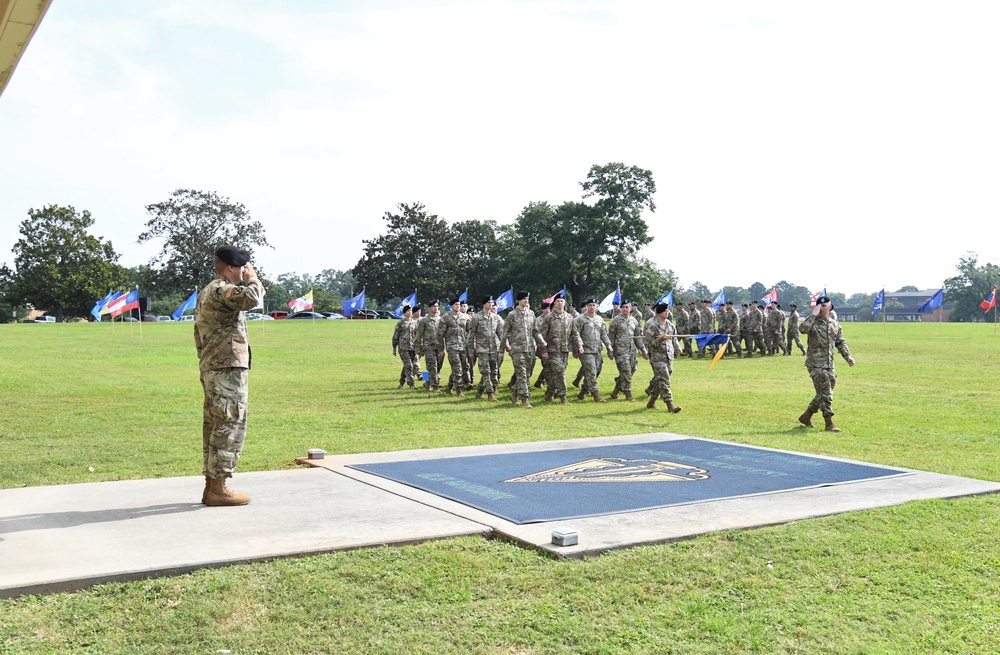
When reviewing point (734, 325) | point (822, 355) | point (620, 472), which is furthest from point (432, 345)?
point (734, 325)

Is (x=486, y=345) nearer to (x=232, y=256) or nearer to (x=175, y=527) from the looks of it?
(x=232, y=256)

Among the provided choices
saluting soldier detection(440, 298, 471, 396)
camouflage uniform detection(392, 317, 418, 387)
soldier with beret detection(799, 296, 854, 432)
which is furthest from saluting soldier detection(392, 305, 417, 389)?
soldier with beret detection(799, 296, 854, 432)

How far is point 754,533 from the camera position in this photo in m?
6.23

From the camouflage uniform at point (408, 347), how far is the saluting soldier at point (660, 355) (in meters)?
6.56

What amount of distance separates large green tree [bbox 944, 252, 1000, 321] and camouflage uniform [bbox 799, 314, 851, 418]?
102230mm

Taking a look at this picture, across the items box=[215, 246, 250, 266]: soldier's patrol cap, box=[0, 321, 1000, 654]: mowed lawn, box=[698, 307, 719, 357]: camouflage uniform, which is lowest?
box=[0, 321, 1000, 654]: mowed lawn

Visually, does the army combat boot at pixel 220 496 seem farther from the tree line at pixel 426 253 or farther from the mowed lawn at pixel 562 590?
the tree line at pixel 426 253

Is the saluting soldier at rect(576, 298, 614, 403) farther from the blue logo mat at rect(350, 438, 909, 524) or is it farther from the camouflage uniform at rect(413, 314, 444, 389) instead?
the blue logo mat at rect(350, 438, 909, 524)

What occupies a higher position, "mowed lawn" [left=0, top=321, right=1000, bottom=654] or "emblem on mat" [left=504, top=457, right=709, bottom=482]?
"emblem on mat" [left=504, top=457, right=709, bottom=482]

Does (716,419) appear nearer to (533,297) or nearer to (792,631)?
(792,631)

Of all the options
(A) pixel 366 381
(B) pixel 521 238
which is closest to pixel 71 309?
(B) pixel 521 238

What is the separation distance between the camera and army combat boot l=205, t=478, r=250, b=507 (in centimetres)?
699

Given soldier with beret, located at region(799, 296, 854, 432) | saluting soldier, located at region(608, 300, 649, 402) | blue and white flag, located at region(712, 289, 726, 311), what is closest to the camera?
soldier with beret, located at region(799, 296, 854, 432)

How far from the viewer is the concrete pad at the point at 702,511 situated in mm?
6027
